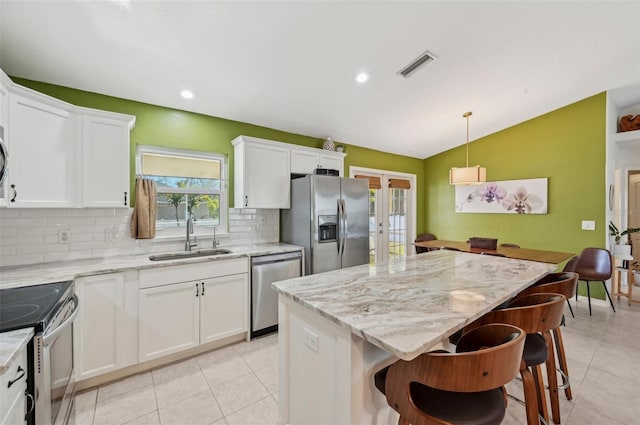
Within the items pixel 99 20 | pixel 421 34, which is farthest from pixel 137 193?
pixel 421 34

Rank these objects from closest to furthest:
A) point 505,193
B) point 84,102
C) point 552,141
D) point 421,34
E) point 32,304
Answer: point 32,304 < point 421,34 < point 84,102 < point 552,141 < point 505,193

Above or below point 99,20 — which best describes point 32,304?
below

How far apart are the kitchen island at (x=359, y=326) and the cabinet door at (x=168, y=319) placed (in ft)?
4.16

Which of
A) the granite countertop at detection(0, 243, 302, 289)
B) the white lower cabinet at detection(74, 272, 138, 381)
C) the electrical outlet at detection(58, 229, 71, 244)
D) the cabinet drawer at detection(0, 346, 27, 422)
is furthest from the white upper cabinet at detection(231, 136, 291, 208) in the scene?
the cabinet drawer at detection(0, 346, 27, 422)

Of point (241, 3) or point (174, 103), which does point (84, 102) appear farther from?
point (241, 3)

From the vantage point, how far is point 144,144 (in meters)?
2.82

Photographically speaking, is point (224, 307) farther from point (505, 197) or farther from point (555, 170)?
point (555, 170)

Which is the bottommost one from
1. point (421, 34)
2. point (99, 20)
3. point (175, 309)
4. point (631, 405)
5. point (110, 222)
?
point (631, 405)

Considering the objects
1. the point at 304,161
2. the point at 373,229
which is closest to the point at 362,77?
the point at 304,161

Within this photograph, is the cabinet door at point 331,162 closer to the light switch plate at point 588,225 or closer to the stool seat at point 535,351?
the stool seat at point 535,351

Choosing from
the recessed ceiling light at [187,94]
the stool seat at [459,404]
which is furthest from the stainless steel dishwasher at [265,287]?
the stool seat at [459,404]

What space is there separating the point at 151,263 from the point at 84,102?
1.64m

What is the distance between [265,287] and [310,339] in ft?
5.27

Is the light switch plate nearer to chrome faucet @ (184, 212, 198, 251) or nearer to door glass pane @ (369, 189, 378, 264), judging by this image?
door glass pane @ (369, 189, 378, 264)
